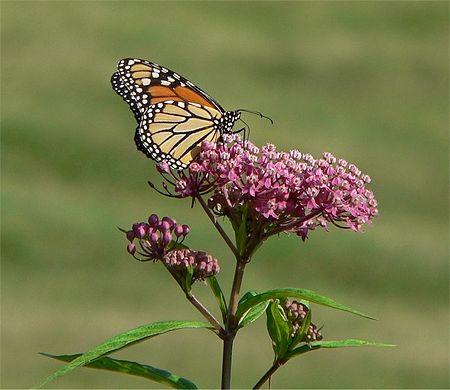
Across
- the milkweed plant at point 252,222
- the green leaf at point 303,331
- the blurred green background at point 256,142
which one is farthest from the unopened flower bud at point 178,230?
the blurred green background at point 256,142

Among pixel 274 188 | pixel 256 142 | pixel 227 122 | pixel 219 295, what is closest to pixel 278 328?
pixel 219 295

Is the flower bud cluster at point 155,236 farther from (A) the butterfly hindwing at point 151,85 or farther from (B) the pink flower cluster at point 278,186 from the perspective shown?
(A) the butterfly hindwing at point 151,85

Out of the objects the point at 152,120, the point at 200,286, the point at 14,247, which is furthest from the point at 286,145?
the point at 152,120

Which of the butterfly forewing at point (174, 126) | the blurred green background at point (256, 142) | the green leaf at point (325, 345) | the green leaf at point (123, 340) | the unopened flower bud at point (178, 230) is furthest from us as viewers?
the blurred green background at point (256, 142)

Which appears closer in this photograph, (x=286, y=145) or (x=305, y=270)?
(x=305, y=270)

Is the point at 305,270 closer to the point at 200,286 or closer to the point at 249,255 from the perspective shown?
the point at 200,286

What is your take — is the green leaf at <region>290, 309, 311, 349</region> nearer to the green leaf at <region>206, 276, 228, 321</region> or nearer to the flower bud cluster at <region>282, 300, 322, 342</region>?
the flower bud cluster at <region>282, 300, 322, 342</region>
